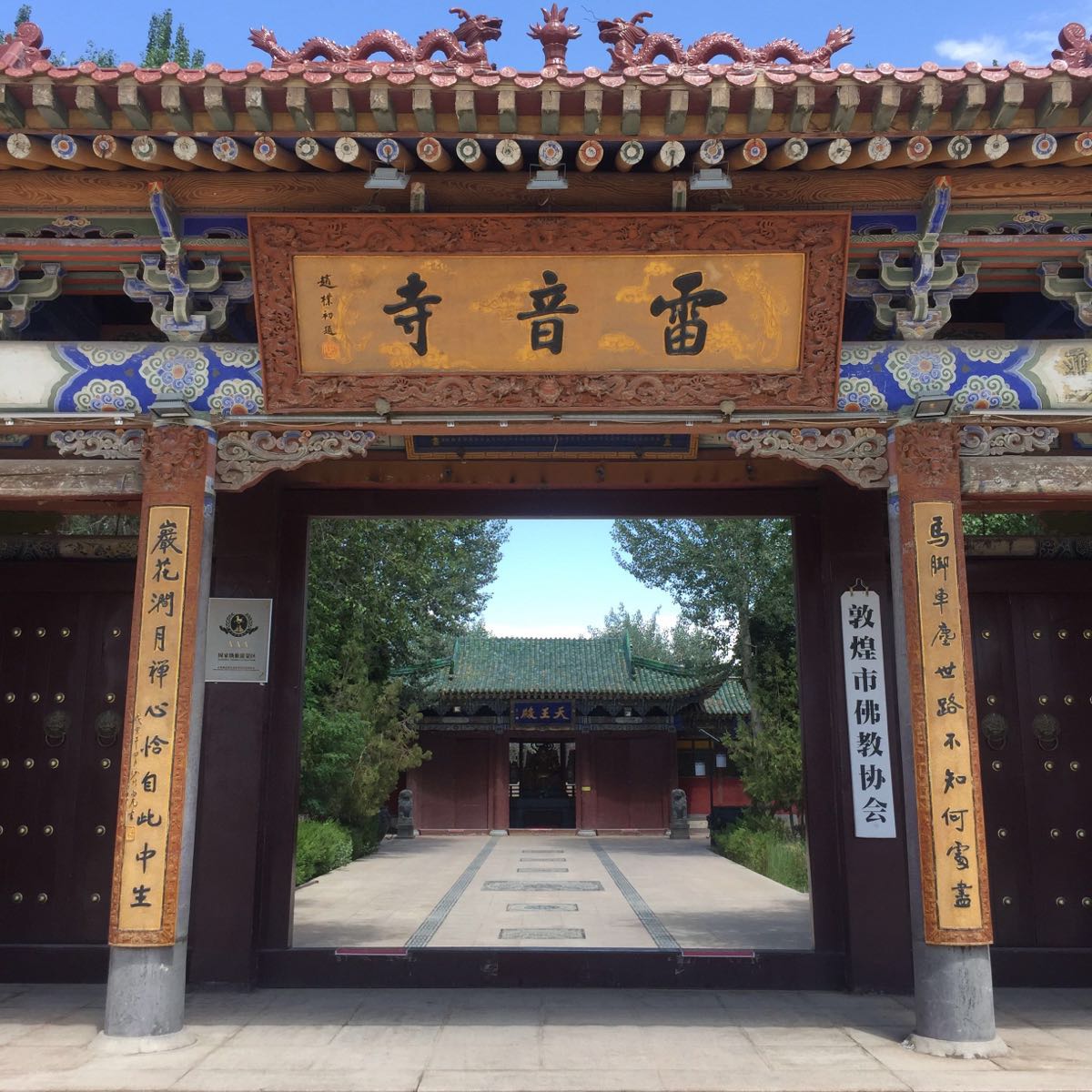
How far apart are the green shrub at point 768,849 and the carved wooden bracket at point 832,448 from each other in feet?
29.4

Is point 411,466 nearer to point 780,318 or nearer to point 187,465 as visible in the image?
point 187,465

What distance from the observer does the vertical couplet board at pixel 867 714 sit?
21.4ft

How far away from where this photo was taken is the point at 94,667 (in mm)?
6816

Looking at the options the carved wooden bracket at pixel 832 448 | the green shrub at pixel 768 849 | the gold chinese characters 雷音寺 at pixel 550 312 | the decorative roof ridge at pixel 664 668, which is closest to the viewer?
the gold chinese characters 雷音寺 at pixel 550 312

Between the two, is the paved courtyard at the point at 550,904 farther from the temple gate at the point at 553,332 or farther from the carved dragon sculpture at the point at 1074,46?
the carved dragon sculpture at the point at 1074,46

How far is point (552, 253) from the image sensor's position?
526cm

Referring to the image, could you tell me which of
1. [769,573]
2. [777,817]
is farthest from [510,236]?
[769,573]

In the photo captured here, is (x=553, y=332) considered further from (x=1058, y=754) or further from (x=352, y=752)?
(x=352, y=752)

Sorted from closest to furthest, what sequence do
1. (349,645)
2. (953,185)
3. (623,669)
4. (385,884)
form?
(953,185) → (385,884) → (349,645) → (623,669)

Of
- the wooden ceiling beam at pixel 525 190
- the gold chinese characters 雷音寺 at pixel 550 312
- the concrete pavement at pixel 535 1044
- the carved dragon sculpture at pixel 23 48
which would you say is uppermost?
the carved dragon sculpture at pixel 23 48

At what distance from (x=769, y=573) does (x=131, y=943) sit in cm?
1743

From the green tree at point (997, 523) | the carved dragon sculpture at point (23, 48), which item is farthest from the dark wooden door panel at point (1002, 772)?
the green tree at point (997, 523)

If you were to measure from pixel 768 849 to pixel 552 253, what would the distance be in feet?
42.1

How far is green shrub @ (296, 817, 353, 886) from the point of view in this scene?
14.0 meters
